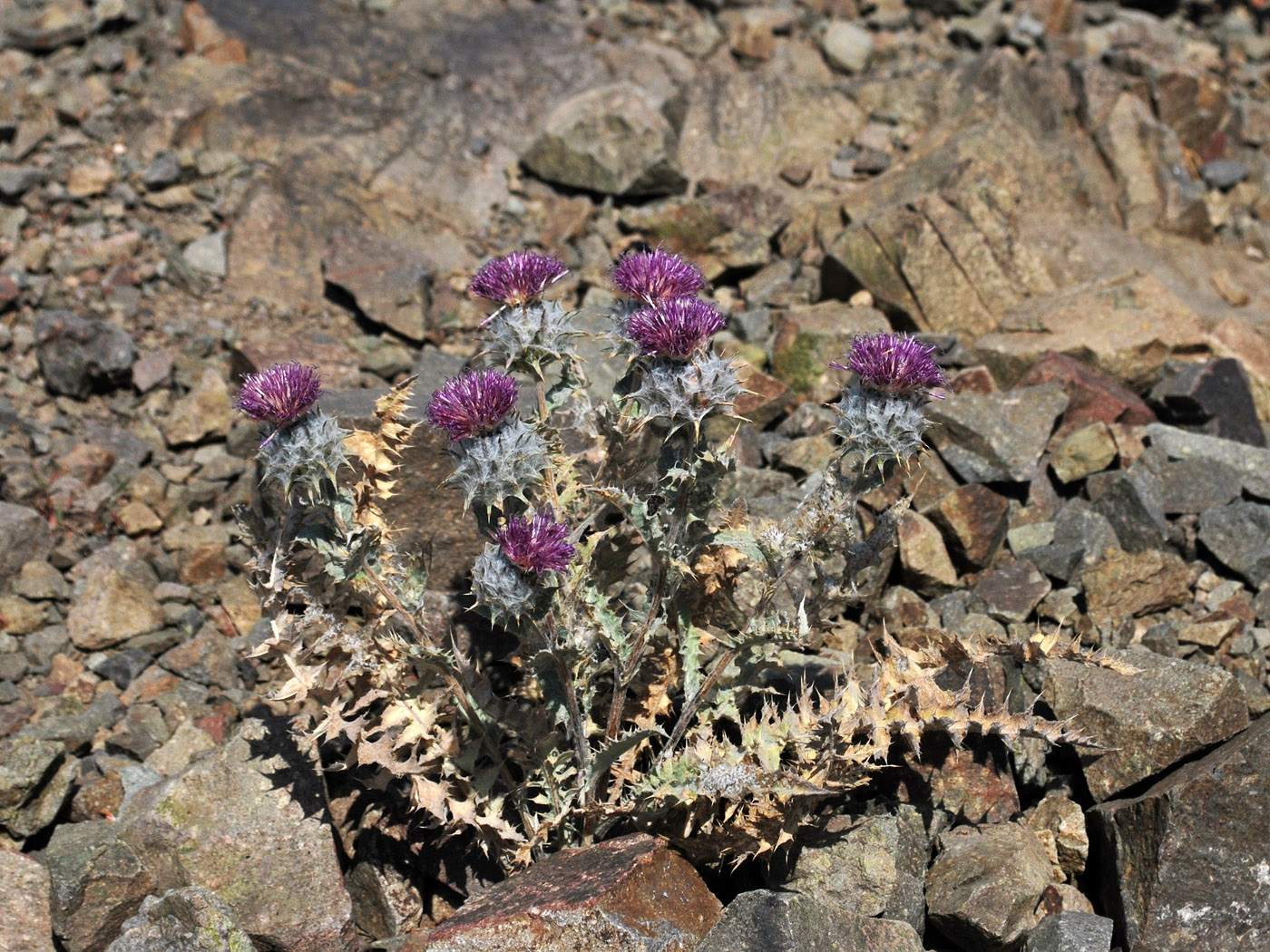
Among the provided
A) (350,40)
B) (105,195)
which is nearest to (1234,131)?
(350,40)

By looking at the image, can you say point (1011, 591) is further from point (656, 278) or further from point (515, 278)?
point (515, 278)

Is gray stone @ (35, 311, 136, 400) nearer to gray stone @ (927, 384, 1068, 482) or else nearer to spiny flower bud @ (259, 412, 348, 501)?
spiny flower bud @ (259, 412, 348, 501)

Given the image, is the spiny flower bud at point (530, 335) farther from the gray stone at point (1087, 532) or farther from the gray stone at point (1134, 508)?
the gray stone at point (1134, 508)

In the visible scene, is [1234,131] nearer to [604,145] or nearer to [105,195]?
[604,145]

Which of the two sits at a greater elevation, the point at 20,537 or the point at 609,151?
the point at 609,151

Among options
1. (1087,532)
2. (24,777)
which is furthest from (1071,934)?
(24,777)
